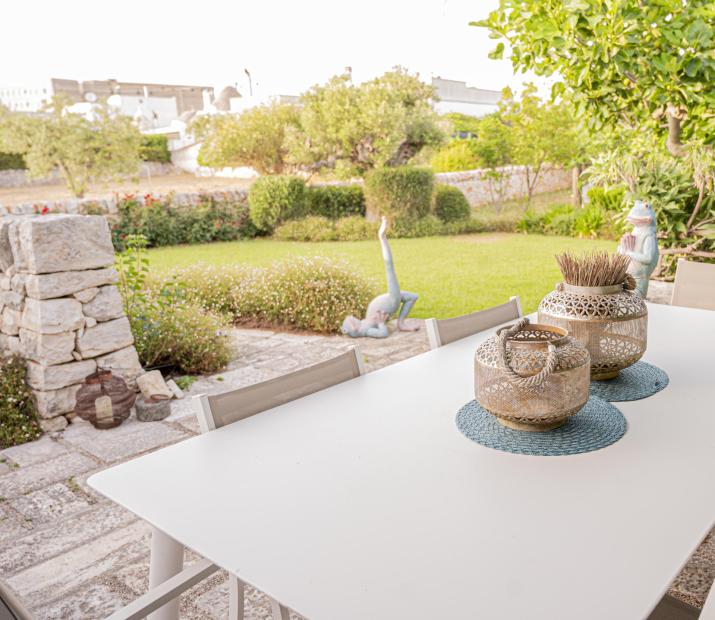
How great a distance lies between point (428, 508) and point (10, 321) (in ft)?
11.0

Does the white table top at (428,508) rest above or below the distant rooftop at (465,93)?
below

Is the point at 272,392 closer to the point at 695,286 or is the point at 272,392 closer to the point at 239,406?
the point at 239,406

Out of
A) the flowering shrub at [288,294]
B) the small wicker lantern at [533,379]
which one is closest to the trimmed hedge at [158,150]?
the flowering shrub at [288,294]

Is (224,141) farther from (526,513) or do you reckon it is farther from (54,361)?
(526,513)

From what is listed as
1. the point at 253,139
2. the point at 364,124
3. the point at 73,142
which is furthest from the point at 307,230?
the point at 73,142

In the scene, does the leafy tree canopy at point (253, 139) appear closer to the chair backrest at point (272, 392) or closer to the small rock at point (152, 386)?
the small rock at point (152, 386)

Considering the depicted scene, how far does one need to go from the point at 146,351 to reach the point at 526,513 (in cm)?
353

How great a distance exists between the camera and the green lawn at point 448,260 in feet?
20.8

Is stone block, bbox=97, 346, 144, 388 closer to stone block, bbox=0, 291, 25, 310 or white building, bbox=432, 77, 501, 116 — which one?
stone block, bbox=0, 291, 25, 310

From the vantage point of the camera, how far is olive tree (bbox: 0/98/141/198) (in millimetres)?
12781

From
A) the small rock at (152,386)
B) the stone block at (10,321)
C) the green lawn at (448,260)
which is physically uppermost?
the stone block at (10,321)

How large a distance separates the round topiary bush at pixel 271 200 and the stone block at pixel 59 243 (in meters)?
8.22

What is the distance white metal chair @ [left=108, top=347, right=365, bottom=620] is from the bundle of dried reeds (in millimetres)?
621

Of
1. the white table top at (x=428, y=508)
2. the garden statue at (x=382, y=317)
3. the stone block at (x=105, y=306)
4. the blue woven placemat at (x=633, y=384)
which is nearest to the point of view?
the white table top at (x=428, y=508)
